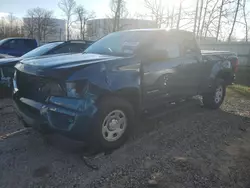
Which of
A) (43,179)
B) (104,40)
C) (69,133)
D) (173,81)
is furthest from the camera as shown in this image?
(104,40)

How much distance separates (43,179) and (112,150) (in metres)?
1.07

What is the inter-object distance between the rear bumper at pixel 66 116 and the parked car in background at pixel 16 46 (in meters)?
9.19

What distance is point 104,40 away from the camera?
4.67m

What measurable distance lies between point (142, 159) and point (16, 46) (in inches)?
413

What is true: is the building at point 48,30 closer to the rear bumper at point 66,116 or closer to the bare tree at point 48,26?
the bare tree at point 48,26

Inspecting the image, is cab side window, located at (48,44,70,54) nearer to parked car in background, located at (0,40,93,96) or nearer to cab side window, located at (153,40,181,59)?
parked car in background, located at (0,40,93,96)

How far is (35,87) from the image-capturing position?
3.14m

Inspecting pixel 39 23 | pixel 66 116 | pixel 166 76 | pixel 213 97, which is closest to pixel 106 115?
pixel 66 116

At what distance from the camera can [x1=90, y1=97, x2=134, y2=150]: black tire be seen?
9.80 ft

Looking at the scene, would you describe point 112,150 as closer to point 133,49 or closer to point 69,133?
point 69,133

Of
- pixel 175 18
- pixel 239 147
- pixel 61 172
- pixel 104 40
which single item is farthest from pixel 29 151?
pixel 175 18

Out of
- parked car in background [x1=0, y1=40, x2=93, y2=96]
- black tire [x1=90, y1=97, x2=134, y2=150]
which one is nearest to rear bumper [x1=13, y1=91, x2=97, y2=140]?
black tire [x1=90, y1=97, x2=134, y2=150]

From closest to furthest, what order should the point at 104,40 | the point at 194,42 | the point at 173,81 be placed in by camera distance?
the point at 173,81 → the point at 104,40 → the point at 194,42

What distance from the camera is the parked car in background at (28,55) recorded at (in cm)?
606
